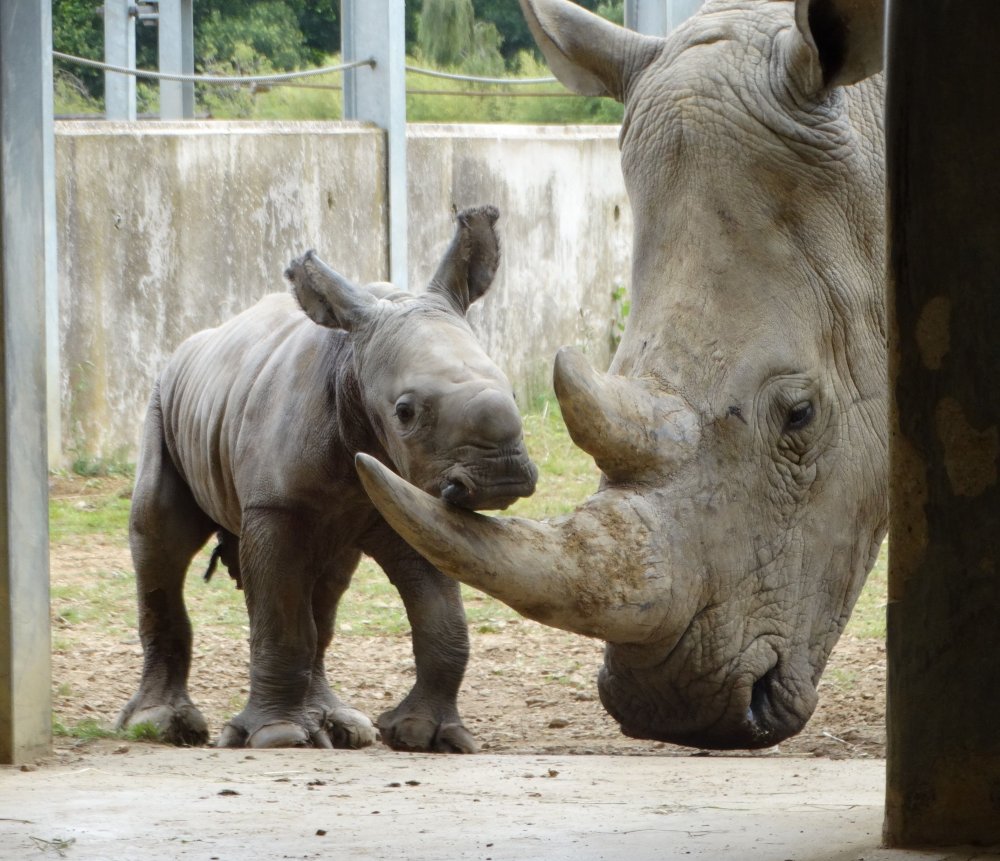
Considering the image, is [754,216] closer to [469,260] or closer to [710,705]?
[710,705]

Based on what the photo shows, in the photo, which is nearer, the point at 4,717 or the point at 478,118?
the point at 4,717

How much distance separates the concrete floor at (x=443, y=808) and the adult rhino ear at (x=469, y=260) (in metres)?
1.44

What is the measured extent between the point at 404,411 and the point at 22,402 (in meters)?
1.10

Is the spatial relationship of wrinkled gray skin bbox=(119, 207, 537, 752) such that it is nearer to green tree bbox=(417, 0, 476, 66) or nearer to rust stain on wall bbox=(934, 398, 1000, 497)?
rust stain on wall bbox=(934, 398, 1000, 497)

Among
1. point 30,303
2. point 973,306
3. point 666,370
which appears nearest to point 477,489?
A: point 666,370

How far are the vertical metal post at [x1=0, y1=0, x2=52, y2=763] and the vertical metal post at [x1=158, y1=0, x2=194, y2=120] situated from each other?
10.0 m

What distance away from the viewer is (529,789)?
12.7 feet

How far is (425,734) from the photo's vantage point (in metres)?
5.23

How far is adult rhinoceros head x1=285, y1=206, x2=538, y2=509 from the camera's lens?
4555mm

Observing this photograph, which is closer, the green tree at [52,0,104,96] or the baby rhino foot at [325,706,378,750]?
the baby rhino foot at [325,706,378,750]

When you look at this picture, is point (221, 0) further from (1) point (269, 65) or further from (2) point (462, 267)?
(2) point (462, 267)

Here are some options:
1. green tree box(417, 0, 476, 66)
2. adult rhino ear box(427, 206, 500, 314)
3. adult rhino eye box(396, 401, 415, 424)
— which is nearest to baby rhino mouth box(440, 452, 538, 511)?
adult rhino eye box(396, 401, 415, 424)

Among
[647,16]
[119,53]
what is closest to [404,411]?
[647,16]

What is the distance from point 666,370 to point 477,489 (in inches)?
33.9
